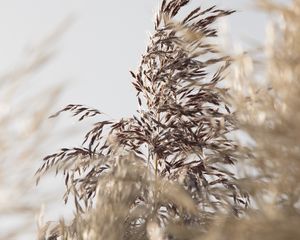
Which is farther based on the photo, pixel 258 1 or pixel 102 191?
pixel 102 191

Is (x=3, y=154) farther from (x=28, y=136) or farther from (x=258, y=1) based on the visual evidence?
(x=258, y=1)

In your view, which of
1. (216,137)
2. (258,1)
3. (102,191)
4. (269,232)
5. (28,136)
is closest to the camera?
(269,232)

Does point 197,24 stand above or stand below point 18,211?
above

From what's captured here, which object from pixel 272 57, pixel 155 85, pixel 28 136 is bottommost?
pixel 272 57

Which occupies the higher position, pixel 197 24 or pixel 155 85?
pixel 197 24

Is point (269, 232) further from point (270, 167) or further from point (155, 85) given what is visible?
point (155, 85)

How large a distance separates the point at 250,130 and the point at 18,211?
1.30m

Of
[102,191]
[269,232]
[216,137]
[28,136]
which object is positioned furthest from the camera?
[216,137]

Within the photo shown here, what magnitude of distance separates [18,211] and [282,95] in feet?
4.82

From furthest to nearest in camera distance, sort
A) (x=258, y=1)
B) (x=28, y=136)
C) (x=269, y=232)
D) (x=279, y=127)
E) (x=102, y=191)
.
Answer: (x=102, y=191) < (x=28, y=136) < (x=258, y=1) < (x=279, y=127) < (x=269, y=232)

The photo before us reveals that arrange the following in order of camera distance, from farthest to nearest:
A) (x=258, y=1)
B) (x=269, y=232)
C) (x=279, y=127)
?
(x=258, y=1)
(x=279, y=127)
(x=269, y=232)

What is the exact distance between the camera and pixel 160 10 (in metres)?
6.91

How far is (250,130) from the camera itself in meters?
2.50

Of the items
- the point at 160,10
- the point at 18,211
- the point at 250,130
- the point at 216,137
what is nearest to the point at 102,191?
the point at 18,211
